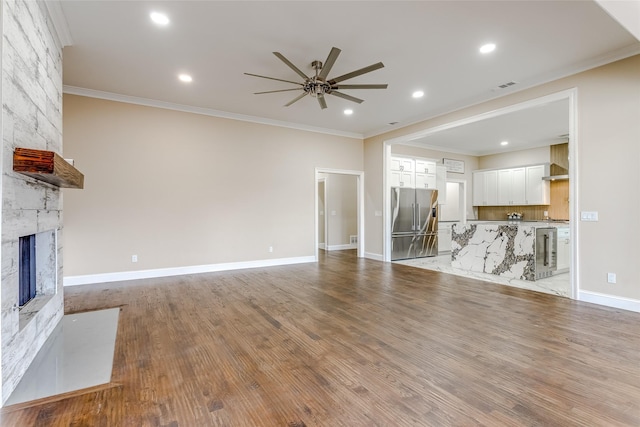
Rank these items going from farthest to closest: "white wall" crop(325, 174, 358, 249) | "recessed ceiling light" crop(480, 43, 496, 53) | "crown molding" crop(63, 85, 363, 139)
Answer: "white wall" crop(325, 174, 358, 249) → "crown molding" crop(63, 85, 363, 139) → "recessed ceiling light" crop(480, 43, 496, 53)

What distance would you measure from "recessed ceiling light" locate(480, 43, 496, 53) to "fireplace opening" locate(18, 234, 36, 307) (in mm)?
4998

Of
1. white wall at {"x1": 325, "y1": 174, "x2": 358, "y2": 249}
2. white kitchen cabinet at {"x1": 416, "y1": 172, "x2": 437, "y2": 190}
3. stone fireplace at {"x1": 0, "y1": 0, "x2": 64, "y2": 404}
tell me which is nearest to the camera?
stone fireplace at {"x1": 0, "y1": 0, "x2": 64, "y2": 404}

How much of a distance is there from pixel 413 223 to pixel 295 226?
297cm

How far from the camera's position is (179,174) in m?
5.48

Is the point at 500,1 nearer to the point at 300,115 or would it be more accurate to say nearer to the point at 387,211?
the point at 300,115

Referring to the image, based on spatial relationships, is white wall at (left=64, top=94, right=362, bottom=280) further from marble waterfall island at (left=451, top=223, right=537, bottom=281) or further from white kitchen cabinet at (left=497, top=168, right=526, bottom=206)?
white kitchen cabinet at (left=497, top=168, right=526, bottom=206)

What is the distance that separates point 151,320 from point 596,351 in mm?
4254

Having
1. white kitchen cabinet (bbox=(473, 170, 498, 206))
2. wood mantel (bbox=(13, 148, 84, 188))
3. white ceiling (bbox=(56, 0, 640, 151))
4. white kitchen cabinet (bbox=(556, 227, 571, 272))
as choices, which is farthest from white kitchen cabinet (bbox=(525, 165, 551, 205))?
wood mantel (bbox=(13, 148, 84, 188))

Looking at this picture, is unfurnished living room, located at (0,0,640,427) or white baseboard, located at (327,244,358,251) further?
white baseboard, located at (327,244,358,251)

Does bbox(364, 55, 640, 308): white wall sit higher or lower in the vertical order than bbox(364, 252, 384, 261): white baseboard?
higher

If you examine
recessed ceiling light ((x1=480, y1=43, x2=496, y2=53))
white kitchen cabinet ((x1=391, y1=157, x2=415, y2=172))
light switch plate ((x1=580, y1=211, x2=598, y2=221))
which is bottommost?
light switch plate ((x1=580, y1=211, x2=598, y2=221))

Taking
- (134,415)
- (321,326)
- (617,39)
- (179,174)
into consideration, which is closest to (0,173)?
(134,415)

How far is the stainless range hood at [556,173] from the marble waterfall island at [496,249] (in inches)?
142

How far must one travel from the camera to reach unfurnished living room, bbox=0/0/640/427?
6.49ft
